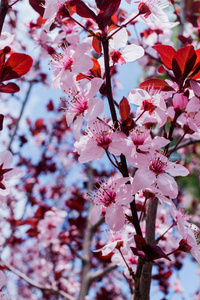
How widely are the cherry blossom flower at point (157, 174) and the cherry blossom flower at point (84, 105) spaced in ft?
0.56

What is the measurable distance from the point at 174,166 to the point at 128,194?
15 cm

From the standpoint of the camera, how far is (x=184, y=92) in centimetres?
80

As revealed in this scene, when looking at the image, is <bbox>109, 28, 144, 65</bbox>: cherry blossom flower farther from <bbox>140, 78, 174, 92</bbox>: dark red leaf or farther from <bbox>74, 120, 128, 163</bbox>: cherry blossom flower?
<bbox>74, 120, 128, 163</bbox>: cherry blossom flower

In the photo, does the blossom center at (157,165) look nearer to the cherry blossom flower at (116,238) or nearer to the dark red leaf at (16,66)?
the cherry blossom flower at (116,238)

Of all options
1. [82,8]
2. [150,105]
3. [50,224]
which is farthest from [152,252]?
[50,224]

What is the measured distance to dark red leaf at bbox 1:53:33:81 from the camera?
0.80 meters

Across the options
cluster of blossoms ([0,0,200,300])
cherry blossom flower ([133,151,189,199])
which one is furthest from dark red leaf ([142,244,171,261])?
cherry blossom flower ([133,151,189,199])

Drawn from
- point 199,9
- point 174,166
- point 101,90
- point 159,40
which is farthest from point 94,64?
point 199,9

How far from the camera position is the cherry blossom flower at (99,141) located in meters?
0.67

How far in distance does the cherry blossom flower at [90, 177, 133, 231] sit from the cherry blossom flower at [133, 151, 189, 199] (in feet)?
0.11

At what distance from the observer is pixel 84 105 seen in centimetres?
76

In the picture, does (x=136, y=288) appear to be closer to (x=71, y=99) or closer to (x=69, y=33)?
(x=71, y=99)

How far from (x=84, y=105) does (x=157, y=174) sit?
27 cm

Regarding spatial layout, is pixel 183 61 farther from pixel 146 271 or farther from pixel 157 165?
pixel 146 271
